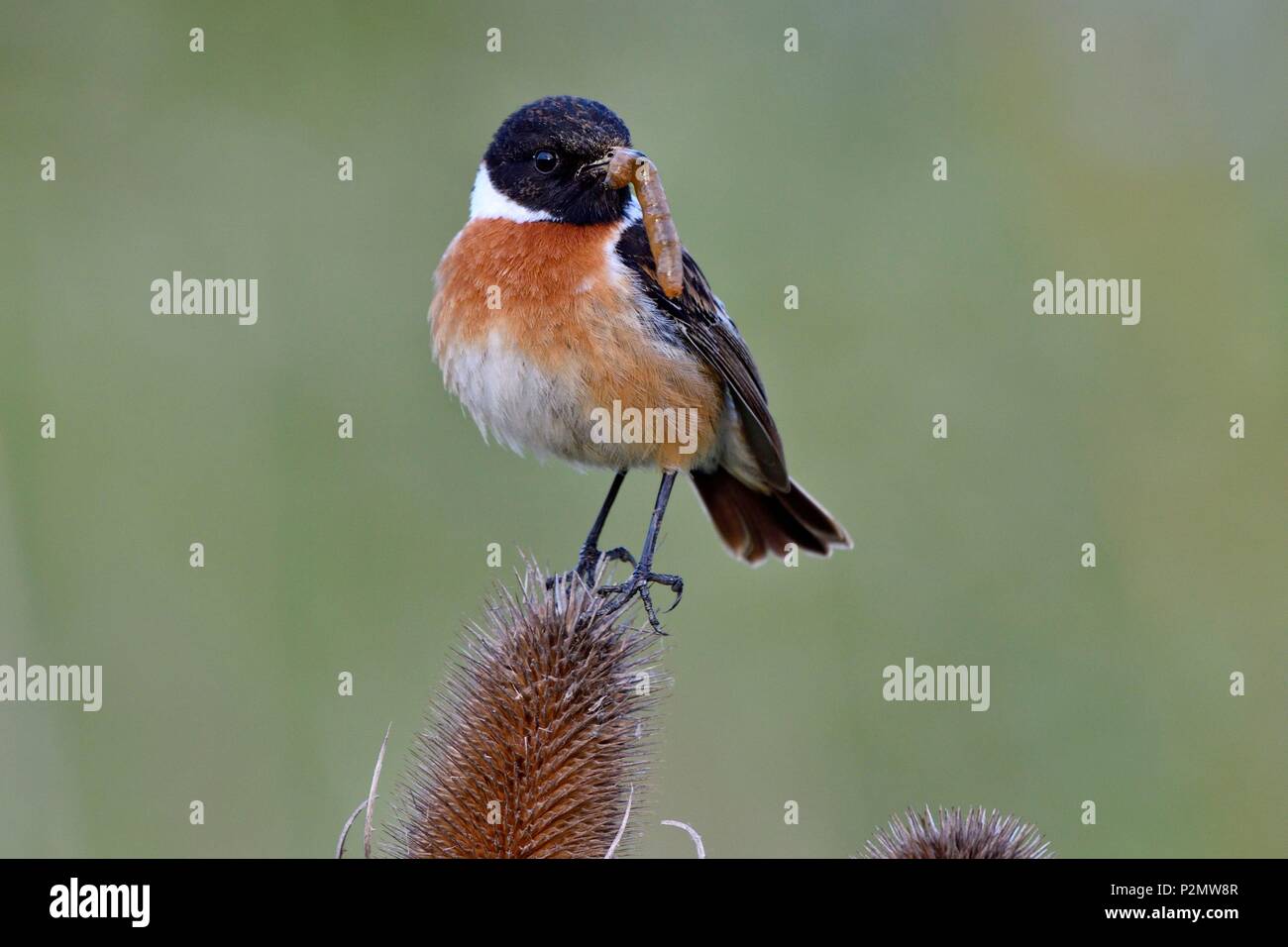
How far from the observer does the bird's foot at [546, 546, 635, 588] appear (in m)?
4.89

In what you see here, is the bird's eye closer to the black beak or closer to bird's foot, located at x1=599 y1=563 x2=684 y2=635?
the black beak

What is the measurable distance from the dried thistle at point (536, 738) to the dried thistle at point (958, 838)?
2.83ft

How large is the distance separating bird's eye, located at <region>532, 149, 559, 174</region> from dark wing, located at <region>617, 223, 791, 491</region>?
1.46 ft

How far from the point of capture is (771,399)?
852cm

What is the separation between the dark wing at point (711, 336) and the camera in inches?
249

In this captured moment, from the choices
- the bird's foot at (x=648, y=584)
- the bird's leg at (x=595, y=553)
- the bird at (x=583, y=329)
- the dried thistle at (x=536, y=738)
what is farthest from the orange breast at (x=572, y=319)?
the dried thistle at (x=536, y=738)

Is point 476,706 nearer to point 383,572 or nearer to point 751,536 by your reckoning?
point 751,536

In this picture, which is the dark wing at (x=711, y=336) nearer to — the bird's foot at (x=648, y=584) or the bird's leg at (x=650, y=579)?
the bird's leg at (x=650, y=579)

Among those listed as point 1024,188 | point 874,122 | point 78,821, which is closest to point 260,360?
point 78,821

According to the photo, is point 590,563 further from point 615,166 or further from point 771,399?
point 771,399

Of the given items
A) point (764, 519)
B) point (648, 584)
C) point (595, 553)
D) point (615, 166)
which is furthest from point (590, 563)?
point (615, 166)

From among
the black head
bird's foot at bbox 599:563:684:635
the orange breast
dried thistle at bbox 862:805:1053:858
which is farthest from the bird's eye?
dried thistle at bbox 862:805:1053:858

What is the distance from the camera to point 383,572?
7746 mm
